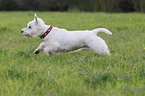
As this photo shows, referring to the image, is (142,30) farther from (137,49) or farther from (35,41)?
(35,41)

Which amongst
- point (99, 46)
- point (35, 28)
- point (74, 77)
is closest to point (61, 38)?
point (35, 28)

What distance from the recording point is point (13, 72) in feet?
12.3

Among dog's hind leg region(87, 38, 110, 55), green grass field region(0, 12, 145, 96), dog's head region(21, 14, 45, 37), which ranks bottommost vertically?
green grass field region(0, 12, 145, 96)

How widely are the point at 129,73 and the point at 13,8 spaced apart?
27.3 m

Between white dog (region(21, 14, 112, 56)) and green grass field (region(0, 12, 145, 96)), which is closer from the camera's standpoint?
green grass field (region(0, 12, 145, 96))

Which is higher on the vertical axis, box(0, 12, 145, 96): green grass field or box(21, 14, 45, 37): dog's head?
box(21, 14, 45, 37): dog's head

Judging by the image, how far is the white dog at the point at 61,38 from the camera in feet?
16.3

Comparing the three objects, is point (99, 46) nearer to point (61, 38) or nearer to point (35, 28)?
point (61, 38)

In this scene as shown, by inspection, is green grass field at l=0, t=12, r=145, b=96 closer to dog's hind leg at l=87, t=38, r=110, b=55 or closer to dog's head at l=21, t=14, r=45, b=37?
dog's hind leg at l=87, t=38, r=110, b=55

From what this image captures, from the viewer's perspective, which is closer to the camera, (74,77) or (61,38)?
(74,77)

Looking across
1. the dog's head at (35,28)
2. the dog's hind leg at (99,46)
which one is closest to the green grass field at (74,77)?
the dog's hind leg at (99,46)

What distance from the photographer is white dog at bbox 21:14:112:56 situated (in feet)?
16.3

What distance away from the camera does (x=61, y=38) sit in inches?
201

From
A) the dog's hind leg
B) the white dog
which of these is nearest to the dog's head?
the white dog
